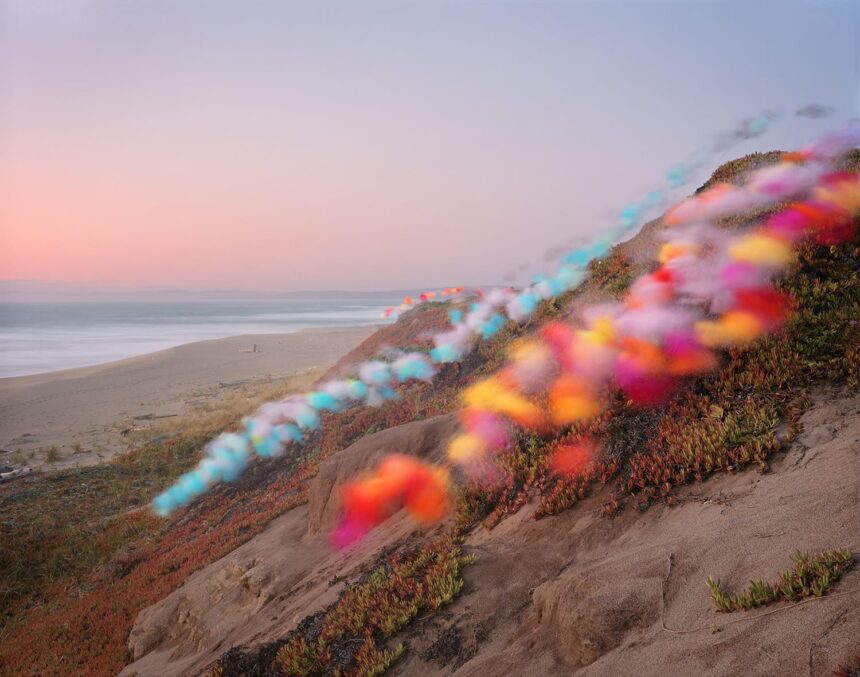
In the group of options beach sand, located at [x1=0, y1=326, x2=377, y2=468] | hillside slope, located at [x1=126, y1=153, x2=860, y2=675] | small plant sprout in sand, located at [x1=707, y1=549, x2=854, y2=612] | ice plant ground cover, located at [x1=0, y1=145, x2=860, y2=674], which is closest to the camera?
small plant sprout in sand, located at [x1=707, y1=549, x2=854, y2=612]

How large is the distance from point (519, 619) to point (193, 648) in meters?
6.90

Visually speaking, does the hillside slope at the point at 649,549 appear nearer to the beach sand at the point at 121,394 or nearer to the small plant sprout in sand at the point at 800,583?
the small plant sprout in sand at the point at 800,583

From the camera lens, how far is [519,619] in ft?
19.3

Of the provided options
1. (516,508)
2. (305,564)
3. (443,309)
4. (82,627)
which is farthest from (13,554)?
(443,309)

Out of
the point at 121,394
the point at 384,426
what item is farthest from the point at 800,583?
the point at 121,394

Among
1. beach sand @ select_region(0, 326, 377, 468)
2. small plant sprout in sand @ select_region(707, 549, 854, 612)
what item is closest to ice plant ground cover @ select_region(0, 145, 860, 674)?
small plant sprout in sand @ select_region(707, 549, 854, 612)

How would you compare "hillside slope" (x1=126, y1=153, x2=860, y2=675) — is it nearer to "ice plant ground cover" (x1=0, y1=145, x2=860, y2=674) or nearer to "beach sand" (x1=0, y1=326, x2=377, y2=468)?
"ice plant ground cover" (x1=0, y1=145, x2=860, y2=674)

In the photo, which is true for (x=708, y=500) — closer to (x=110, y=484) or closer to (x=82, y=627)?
(x=82, y=627)

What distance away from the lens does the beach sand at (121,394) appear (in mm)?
26281

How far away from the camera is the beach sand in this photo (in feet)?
86.2

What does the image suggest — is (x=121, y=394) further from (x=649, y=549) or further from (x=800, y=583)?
(x=800, y=583)

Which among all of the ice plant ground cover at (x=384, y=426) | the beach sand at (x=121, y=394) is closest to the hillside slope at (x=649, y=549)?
the ice plant ground cover at (x=384, y=426)

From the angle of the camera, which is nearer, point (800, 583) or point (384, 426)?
point (800, 583)

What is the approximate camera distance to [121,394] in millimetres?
37906
